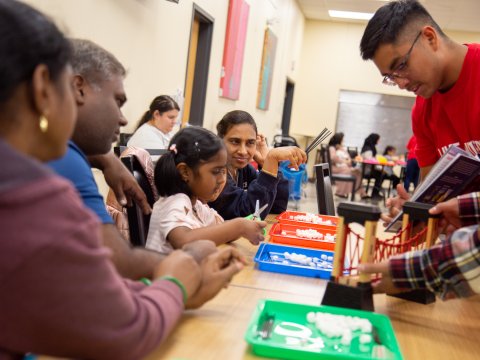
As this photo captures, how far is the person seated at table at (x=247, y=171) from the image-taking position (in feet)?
7.53

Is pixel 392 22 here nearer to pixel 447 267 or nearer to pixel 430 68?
pixel 430 68

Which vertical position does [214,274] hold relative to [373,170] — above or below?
above

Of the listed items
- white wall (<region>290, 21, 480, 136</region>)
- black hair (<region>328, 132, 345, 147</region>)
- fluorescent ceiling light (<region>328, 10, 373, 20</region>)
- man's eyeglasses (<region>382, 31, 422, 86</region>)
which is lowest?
black hair (<region>328, 132, 345, 147</region>)

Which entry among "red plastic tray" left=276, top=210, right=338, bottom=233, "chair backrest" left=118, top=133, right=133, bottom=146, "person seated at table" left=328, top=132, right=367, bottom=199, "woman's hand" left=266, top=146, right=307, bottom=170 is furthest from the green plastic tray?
"person seated at table" left=328, top=132, right=367, bottom=199

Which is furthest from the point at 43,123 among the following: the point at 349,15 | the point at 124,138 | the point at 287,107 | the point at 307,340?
the point at 287,107

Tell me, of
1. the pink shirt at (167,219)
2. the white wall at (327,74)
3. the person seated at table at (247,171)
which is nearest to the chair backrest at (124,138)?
the person seated at table at (247,171)

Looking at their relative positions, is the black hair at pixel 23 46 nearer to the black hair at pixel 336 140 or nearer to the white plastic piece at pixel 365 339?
the white plastic piece at pixel 365 339

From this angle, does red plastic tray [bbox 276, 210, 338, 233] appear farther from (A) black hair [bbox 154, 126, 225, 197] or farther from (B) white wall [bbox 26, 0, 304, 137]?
(B) white wall [bbox 26, 0, 304, 137]

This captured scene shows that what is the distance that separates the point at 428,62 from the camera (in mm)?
1738

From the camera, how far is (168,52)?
14.4 ft

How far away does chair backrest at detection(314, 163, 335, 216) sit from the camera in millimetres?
2584

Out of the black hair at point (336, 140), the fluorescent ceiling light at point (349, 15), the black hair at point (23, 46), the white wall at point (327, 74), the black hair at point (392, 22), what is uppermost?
the fluorescent ceiling light at point (349, 15)

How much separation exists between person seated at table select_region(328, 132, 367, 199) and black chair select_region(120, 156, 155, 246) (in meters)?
7.41

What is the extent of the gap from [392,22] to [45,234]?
56.2 inches
